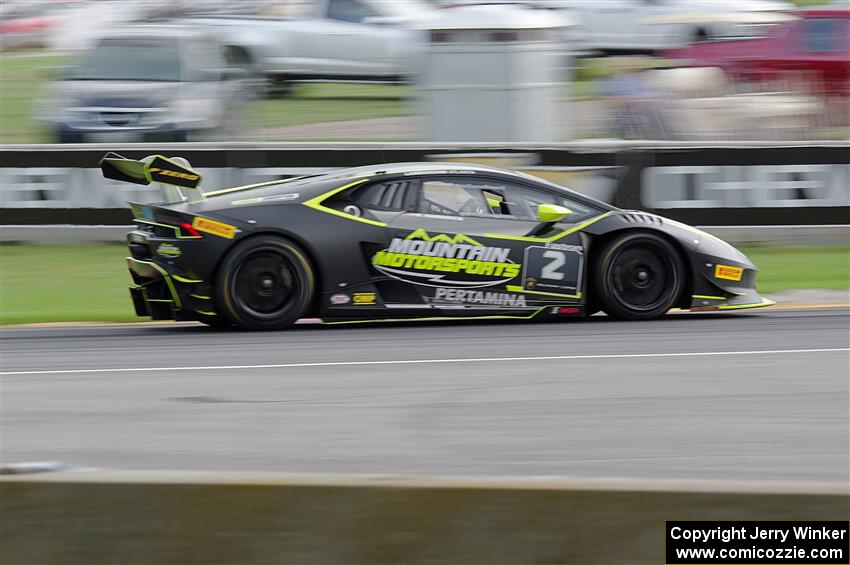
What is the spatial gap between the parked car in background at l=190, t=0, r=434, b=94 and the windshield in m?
2.78

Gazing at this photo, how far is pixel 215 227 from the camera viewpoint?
924 cm

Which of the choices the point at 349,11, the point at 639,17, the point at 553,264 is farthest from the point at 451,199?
the point at 639,17

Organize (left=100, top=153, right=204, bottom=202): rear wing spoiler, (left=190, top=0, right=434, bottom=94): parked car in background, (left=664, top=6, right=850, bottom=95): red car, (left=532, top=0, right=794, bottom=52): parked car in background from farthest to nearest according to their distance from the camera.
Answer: (left=532, top=0, right=794, bottom=52): parked car in background, (left=190, top=0, right=434, bottom=94): parked car in background, (left=664, top=6, right=850, bottom=95): red car, (left=100, top=153, right=204, bottom=202): rear wing spoiler

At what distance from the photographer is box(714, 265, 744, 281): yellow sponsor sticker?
30.9 ft

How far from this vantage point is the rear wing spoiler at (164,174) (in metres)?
9.37

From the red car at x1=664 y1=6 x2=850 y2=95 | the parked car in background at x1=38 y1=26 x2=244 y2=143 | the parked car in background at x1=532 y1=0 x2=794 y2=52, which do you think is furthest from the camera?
the parked car in background at x1=532 y1=0 x2=794 y2=52

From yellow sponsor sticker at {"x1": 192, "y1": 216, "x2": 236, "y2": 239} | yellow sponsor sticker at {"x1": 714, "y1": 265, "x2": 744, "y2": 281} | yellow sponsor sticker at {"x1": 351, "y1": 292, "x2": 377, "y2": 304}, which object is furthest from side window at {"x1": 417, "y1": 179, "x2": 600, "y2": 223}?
yellow sponsor sticker at {"x1": 192, "y1": 216, "x2": 236, "y2": 239}

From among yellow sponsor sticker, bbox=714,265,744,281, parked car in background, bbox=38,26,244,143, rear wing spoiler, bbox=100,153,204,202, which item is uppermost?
parked car in background, bbox=38,26,244,143

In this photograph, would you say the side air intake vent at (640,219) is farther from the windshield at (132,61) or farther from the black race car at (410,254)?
the windshield at (132,61)

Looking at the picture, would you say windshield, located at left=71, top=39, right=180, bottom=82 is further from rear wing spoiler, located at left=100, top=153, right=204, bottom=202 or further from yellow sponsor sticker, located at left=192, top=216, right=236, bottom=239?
yellow sponsor sticker, located at left=192, top=216, right=236, bottom=239

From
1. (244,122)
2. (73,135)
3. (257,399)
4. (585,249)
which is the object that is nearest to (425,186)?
(585,249)

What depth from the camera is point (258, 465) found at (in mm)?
5547

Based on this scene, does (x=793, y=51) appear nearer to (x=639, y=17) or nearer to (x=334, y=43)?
(x=639, y=17)

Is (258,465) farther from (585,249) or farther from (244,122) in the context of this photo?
(244,122)
